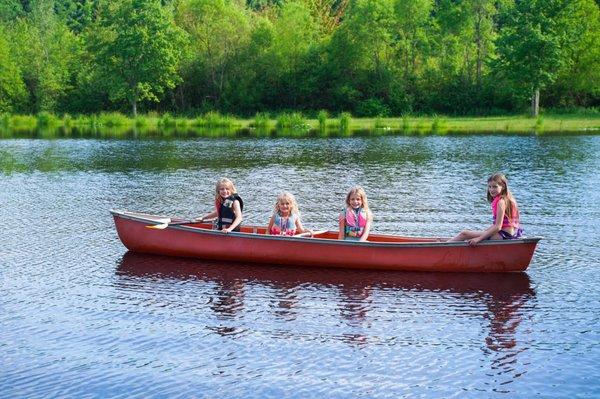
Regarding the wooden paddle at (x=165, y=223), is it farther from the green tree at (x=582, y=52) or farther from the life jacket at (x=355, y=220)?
the green tree at (x=582, y=52)

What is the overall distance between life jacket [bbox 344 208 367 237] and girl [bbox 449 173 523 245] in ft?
5.83

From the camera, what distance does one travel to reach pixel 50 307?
11562 millimetres

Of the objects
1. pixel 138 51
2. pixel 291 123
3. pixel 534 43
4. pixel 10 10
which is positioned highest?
pixel 10 10

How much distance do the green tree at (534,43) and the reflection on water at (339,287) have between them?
44072 mm

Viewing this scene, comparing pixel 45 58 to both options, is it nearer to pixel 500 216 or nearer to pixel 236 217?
pixel 236 217

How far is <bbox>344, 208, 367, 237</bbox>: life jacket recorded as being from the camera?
44.6 feet

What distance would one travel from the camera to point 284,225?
46.1ft

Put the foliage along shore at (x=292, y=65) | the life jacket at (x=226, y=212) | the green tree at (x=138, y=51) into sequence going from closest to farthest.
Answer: the life jacket at (x=226, y=212)
the foliage along shore at (x=292, y=65)
the green tree at (x=138, y=51)

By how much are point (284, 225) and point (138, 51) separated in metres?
53.5

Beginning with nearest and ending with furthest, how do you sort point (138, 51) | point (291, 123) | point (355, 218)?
point (355, 218), point (291, 123), point (138, 51)

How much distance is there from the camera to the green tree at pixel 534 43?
5384 cm

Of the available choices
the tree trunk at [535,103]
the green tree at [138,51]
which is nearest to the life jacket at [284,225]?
the tree trunk at [535,103]

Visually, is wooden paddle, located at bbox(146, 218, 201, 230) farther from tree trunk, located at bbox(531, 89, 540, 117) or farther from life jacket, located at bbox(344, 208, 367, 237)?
tree trunk, located at bbox(531, 89, 540, 117)

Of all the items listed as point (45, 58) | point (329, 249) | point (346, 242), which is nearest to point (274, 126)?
point (45, 58)
